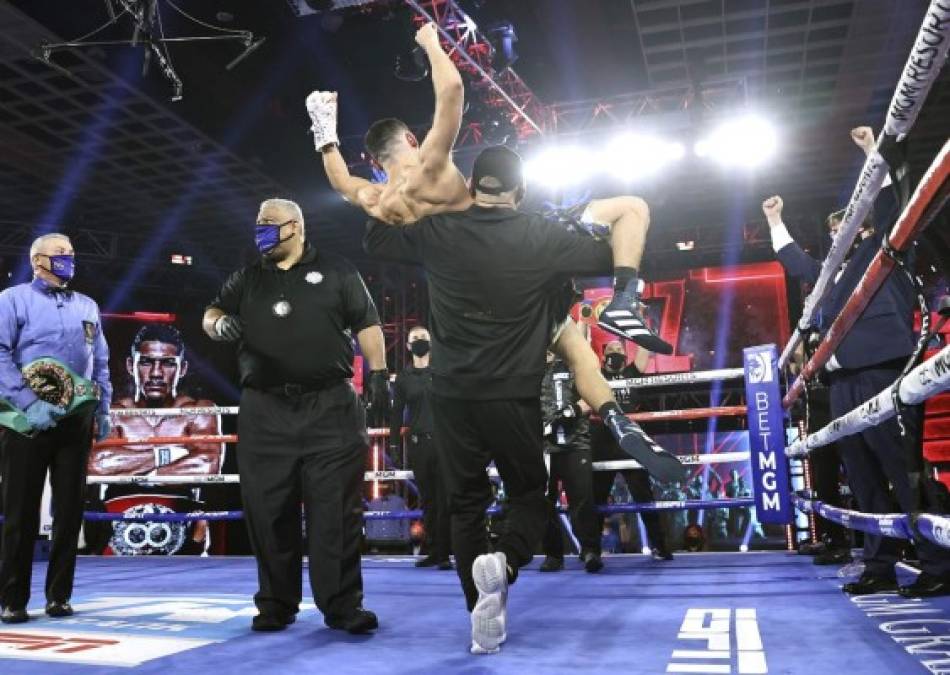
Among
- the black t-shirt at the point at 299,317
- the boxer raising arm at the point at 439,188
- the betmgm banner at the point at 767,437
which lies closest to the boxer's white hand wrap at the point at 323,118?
the boxer raising arm at the point at 439,188

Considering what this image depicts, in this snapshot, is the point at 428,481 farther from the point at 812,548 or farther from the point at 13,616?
the point at 13,616

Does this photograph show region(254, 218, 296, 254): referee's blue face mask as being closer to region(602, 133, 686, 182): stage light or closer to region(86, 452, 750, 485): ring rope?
region(86, 452, 750, 485): ring rope

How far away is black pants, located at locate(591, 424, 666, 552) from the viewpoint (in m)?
4.83

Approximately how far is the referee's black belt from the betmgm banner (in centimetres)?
246

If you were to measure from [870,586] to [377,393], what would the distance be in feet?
6.46

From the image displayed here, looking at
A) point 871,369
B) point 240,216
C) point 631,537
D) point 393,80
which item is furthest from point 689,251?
point 871,369

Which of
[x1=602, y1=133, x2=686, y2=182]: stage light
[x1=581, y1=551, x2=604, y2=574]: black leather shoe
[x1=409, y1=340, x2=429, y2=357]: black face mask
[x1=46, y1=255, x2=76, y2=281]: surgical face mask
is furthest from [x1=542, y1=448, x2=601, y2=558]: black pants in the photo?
[x1=602, y1=133, x2=686, y2=182]: stage light

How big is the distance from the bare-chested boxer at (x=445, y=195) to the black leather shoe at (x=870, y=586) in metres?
1.29

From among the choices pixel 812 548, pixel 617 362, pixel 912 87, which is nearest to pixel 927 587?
pixel 812 548

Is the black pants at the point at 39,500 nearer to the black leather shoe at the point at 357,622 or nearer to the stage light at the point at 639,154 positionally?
the black leather shoe at the point at 357,622

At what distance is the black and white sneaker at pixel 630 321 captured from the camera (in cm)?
216

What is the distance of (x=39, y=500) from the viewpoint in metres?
3.09

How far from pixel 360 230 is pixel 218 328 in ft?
31.5

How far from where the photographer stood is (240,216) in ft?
41.1
